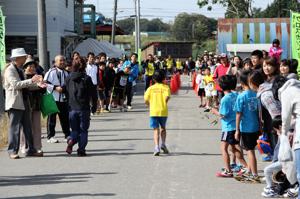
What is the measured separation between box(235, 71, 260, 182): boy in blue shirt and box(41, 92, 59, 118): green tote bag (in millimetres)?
4685

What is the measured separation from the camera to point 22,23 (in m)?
34.6

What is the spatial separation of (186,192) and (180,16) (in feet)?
445

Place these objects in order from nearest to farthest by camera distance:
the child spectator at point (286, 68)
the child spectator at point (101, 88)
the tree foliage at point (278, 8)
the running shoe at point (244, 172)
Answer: the running shoe at point (244, 172)
the child spectator at point (286, 68)
the child spectator at point (101, 88)
the tree foliage at point (278, 8)

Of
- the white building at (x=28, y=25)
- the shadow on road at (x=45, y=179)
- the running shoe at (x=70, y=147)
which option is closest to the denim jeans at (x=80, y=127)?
the running shoe at (x=70, y=147)

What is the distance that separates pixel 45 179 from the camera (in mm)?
10227

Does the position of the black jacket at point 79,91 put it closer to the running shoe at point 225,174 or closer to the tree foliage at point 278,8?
the running shoe at point 225,174

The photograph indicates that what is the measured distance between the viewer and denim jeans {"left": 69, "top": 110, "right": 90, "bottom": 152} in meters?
12.6

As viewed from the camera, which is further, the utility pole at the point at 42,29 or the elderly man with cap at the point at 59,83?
the utility pole at the point at 42,29

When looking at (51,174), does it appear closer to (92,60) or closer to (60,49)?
(92,60)

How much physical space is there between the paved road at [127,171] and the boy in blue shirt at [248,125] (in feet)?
1.10

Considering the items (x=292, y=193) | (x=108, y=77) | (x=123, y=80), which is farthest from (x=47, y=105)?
(x=123, y=80)

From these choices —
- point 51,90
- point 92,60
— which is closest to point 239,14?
point 92,60

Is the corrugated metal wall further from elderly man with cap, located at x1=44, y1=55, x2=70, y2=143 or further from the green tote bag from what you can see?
the green tote bag

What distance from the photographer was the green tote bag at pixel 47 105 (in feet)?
43.4
